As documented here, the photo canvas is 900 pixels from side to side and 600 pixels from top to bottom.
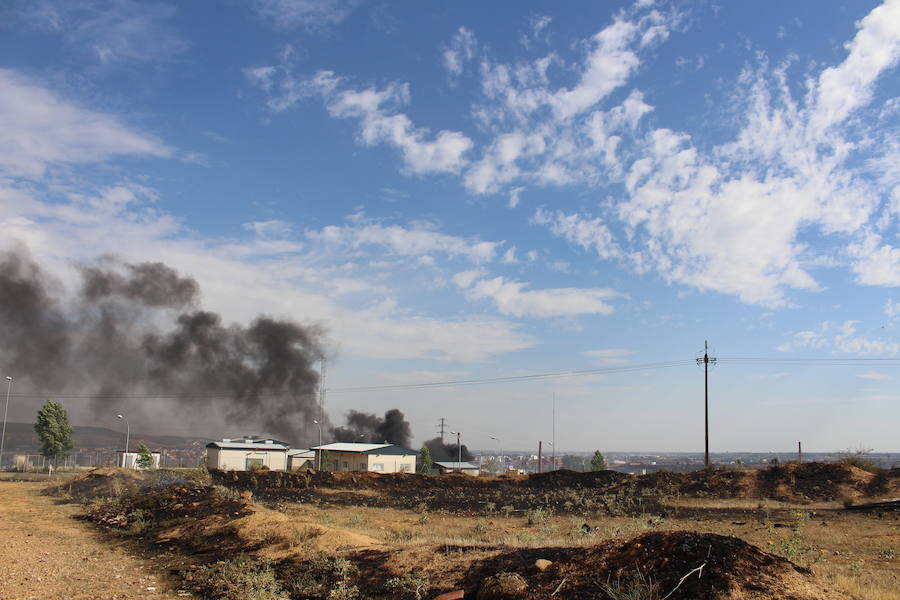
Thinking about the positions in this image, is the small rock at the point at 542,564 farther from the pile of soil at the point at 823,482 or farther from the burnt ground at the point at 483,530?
the pile of soil at the point at 823,482

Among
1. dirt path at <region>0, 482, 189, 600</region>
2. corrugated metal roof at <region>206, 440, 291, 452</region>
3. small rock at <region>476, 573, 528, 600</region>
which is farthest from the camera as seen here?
corrugated metal roof at <region>206, 440, 291, 452</region>

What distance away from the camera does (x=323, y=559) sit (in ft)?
41.3

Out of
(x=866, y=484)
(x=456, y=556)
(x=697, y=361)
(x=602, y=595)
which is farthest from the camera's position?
(x=697, y=361)

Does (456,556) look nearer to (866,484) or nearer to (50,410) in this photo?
(866,484)

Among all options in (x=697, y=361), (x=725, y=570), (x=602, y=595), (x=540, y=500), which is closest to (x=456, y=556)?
(x=602, y=595)

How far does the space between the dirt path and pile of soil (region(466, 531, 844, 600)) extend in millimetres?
7561

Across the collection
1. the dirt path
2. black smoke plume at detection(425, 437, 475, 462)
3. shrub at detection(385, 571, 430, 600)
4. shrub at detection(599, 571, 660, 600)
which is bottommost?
black smoke plume at detection(425, 437, 475, 462)

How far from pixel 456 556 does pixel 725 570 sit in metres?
5.19

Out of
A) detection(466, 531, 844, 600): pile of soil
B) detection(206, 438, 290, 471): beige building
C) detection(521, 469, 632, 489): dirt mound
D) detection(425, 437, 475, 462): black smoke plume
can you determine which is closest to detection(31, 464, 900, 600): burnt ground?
detection(466, 531, 844, 600): pile of soil

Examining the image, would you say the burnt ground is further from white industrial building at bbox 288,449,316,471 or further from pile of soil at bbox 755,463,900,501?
white industrial building at bbox 288,449,316,471

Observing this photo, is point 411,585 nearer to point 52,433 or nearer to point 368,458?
point 368,458

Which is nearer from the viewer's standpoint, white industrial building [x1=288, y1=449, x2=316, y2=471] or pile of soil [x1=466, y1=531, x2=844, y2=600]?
pile of soil [x1=466, y1=531, x2=844, y2=600]

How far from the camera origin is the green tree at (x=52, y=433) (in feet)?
210

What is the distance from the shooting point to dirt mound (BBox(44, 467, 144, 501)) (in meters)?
29.7
